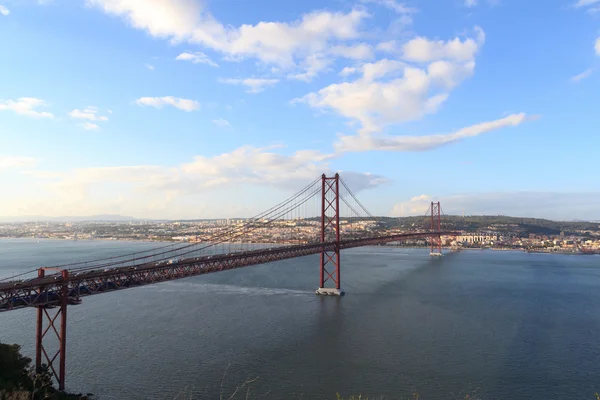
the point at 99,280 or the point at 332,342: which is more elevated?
the point at 99,280

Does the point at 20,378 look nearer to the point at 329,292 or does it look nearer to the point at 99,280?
the point at 99,280

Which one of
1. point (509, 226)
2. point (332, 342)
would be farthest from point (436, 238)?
point (332, 342)

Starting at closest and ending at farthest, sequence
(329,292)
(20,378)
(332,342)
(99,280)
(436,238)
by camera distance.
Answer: (20,378) → (99,280) → (332,342) → (329,292) → (436,238)

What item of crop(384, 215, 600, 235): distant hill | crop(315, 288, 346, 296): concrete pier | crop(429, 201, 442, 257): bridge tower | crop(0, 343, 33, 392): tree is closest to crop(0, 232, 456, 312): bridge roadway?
crop(0, 343, 33, 392): tree

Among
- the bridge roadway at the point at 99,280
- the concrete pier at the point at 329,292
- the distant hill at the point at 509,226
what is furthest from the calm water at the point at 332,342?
the distant hill at the point at 509,226

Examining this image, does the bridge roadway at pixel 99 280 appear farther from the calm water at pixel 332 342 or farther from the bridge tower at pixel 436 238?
the bridge tower at pixel 436 238

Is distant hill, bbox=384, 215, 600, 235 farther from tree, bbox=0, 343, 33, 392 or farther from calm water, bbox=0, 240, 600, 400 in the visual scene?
tree, bbox=0, 343, 33, 392

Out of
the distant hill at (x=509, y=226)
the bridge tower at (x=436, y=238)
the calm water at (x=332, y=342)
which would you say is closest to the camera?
the calm water at (x=332, y=342)

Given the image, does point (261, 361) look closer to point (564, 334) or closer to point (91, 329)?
point (91, 329)

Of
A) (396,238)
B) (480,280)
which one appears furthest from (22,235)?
(480,280)
